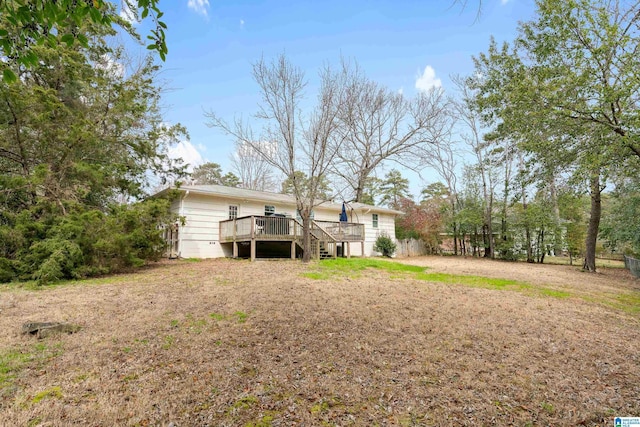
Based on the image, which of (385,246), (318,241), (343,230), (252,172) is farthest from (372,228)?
(252,172)

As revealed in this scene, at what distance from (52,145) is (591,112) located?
48.8 ft

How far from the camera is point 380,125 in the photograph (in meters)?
12.7

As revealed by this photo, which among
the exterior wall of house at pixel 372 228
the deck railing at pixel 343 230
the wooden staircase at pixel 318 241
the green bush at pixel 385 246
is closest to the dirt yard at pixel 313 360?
the wooden staircase at pixel 318 241

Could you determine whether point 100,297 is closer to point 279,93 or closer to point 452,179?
point 279,93

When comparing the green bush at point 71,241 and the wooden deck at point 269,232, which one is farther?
the wooden deck at point 269,232

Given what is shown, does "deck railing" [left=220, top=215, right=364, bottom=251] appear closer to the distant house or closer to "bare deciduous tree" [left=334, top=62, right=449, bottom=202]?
the distant house

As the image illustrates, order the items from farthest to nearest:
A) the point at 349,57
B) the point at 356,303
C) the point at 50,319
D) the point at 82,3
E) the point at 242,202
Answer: the point at 242,202, the point at 349,57, the point at 356,303, the point at 50,319, the point at 82,3

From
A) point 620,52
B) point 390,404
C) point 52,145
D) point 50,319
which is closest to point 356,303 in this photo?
point 390,404

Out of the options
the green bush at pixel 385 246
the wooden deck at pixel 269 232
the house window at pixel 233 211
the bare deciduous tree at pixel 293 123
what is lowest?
the green bush at pixel 385 246

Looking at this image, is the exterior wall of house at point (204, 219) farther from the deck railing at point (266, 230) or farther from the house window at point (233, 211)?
the deck railing at point (266, 230)

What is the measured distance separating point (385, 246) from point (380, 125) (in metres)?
9.05

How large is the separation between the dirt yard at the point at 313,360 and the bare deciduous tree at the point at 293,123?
646cm

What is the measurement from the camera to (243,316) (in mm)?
4879

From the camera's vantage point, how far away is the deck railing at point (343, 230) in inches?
583
